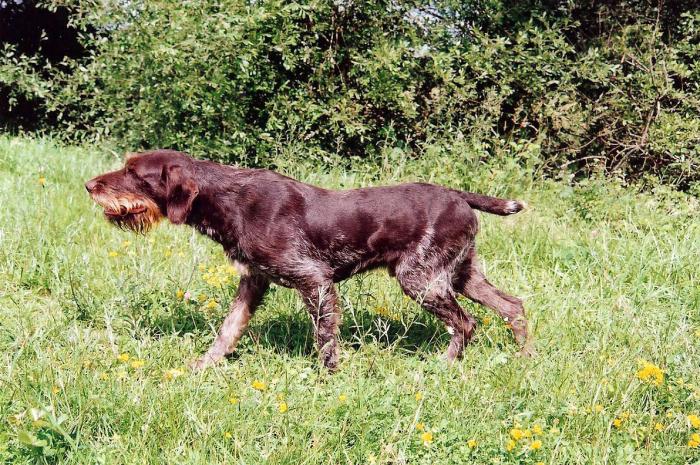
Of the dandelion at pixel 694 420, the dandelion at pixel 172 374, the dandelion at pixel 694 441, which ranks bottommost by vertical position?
the dandelion at pixel 172 374

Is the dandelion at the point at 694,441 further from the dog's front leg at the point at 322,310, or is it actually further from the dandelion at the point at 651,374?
the dog's front leg at the point at 322,310

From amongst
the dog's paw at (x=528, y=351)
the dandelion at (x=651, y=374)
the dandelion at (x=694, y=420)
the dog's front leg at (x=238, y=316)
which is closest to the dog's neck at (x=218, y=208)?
the dog's front leg at (x=238, y=316)

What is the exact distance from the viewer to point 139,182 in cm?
413

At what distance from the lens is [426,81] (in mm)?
8453

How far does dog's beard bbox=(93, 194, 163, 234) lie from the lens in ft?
13.4

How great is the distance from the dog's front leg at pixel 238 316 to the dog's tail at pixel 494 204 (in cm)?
133

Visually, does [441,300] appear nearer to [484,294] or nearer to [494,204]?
[484,294]

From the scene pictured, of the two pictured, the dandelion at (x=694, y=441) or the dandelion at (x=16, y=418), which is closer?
the dandelion at (x=16, y=418)

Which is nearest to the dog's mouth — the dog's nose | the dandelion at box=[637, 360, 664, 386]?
the dog's nose

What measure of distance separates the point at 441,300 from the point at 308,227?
90 centimetres

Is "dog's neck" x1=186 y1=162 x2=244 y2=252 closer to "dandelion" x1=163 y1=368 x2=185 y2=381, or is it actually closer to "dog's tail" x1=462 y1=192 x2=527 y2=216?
"dandelion" x1=163 y1=368 x2=185 y2=381

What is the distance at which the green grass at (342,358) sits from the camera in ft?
10.3

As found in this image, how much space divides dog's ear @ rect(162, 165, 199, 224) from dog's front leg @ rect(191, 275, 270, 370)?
58 centimetres

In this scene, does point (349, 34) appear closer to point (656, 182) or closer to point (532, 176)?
point (532, 176)
